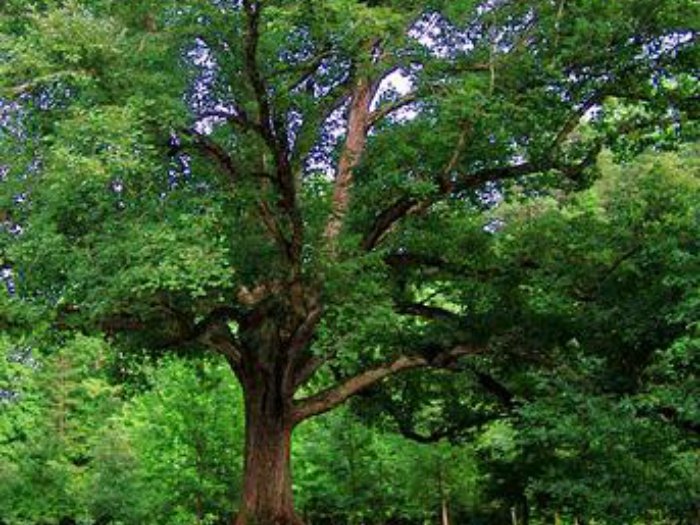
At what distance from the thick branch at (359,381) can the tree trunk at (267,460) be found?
0.34 m

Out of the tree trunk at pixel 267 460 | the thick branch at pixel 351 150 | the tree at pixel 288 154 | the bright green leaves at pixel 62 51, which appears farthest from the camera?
the tree trunk at pixel 267 460

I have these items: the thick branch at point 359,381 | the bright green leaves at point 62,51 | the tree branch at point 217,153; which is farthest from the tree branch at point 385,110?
the bright green leaves at point 62,51

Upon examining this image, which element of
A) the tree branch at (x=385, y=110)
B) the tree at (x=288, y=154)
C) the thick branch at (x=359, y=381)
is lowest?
the thick branch at (x=359, y=381)

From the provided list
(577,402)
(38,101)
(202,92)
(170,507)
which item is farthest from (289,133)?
(170,507)

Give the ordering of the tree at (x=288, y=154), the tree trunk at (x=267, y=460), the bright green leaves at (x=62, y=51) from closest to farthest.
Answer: the bright green leaves at (x=62, y=51)
the tree at (x=288, y=154)
the tree trunk at (x=267, y=460)

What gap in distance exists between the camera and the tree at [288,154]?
9.92m

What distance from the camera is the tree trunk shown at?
13.7m

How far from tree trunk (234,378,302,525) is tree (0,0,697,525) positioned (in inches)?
1.4

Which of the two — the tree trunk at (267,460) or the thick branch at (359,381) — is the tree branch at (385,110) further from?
the tree trunk at (267,460)

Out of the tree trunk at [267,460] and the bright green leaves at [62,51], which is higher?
the bright green leaves at [62,51]

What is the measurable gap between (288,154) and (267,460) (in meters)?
5.07

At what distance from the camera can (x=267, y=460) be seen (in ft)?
46.3

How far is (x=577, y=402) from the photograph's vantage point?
36.2 ft

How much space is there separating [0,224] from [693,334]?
8.73 m
